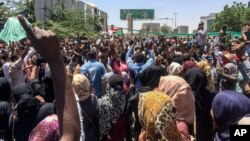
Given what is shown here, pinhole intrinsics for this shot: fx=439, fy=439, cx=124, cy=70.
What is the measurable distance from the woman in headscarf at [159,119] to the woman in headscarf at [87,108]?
146 centimetres

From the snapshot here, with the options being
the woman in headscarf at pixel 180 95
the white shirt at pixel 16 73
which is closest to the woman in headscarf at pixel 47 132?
the woman in headscarf at pixel 180 95

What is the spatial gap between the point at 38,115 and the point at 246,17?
2800 inches

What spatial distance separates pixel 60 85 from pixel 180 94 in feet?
8.00

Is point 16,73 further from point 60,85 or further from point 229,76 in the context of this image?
point 60,85

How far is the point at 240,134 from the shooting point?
2.59 m

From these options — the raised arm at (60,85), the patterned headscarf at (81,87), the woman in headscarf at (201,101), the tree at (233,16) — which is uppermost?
the tree at (233,16)

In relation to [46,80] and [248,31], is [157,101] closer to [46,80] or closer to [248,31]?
[46,80]

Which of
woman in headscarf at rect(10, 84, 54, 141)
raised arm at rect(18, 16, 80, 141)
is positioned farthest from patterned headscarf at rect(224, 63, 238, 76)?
raised arm at rect(18, 16, 80, 141)

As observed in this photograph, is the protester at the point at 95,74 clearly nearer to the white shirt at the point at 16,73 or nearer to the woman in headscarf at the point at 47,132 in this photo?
the white shirt at the point at 16,73

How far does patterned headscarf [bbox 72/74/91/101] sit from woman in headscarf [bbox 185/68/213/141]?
207 centimetres

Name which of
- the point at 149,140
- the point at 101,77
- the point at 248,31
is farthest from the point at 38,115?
the point at 248,31

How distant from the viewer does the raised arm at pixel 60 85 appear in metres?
1.89

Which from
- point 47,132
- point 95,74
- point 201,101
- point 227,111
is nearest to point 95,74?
point 95,74

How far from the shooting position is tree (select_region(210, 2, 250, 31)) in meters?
72.1
